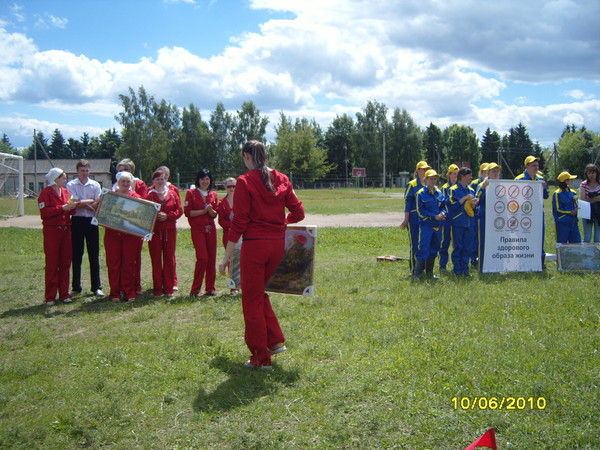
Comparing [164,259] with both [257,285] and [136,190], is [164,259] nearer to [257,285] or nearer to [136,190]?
[136,190]

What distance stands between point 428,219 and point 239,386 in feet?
19.3

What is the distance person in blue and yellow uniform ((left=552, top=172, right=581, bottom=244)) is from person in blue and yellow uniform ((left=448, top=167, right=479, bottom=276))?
1986 millimetres

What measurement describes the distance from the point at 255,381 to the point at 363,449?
1574 millimetres

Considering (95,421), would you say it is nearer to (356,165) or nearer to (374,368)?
(374,368)

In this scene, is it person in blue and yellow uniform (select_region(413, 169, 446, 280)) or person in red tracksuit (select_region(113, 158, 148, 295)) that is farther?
person in blue and yellow uniform (select_region(413, 169, 446, 280))

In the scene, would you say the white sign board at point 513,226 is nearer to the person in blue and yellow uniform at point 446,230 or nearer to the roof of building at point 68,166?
the person in blue and yellow uniform at point 446,230

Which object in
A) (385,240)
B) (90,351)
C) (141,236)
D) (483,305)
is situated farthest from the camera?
(385,240)

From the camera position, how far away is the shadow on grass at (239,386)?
4.41 m

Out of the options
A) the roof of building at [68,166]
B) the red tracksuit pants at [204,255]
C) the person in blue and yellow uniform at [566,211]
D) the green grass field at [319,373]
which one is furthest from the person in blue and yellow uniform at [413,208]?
the roof of building at [68,166]

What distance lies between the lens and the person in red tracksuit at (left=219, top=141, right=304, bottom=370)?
504 cm

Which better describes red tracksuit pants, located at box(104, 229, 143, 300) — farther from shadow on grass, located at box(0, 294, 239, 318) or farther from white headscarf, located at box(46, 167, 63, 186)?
white headscarf, located at box(46, 167, 63, 186)

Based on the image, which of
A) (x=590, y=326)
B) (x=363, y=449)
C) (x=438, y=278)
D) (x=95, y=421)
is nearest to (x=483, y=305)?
(x=590, y=326)

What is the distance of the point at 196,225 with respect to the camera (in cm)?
873
